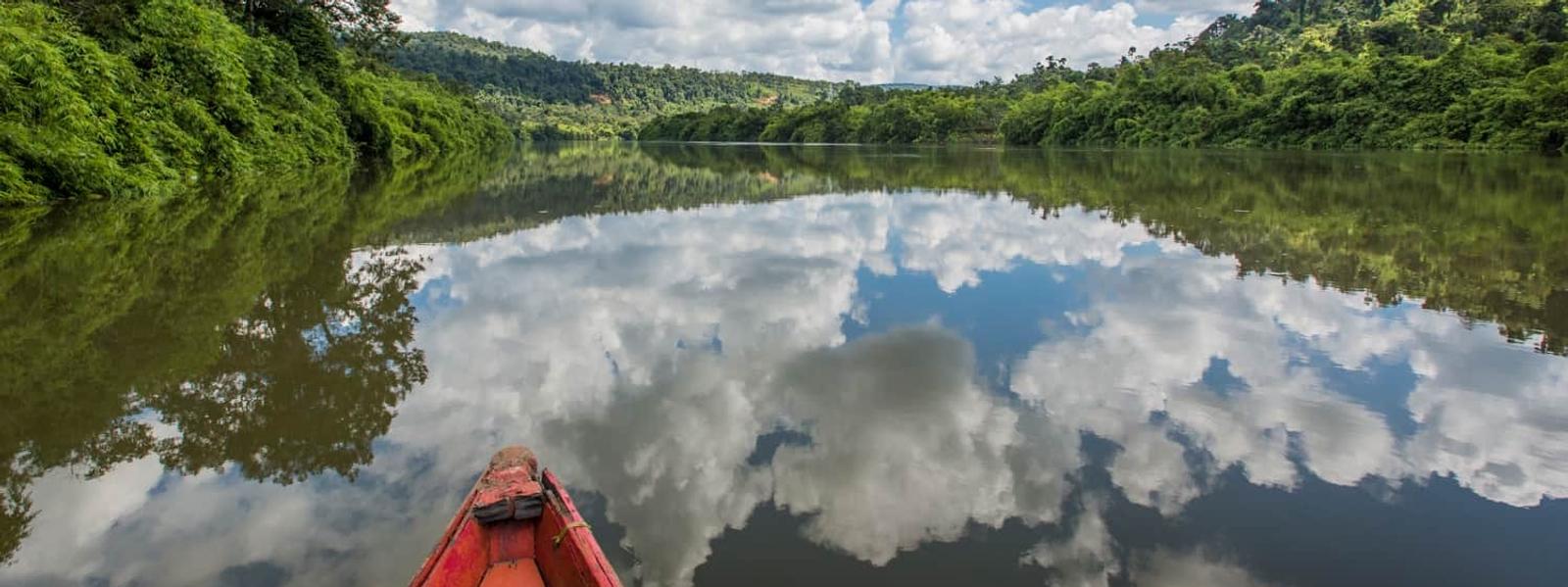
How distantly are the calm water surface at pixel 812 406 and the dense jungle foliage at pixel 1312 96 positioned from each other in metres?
41.9

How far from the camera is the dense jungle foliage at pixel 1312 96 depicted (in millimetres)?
46188

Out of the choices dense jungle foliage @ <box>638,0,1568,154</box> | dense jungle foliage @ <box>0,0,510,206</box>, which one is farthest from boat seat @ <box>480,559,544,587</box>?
dense jungle foliage @ <box>638,0,1568,154</box>

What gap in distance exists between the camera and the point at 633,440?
18.1 ft

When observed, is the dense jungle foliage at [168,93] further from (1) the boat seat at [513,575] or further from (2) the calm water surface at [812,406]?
(1) the boat seat at [513,575]

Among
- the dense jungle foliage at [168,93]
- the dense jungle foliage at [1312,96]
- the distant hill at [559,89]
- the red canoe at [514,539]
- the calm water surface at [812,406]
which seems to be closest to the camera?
the red canoe at [514,539]

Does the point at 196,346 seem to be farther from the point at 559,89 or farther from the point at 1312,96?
the point at 559,89

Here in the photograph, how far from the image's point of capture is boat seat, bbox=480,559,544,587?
3.41m

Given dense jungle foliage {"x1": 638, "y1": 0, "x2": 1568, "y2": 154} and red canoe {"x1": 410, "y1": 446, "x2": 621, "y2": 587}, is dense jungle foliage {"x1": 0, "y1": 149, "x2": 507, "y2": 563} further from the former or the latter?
dense jungle foliage {"x1": 638, "y1": 0, "x2": 1568, "y2": 154}

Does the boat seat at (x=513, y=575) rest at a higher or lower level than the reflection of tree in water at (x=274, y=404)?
lower

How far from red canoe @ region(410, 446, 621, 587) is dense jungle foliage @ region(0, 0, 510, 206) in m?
17.4

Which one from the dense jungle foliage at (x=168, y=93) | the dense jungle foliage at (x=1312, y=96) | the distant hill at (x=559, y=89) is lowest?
the dense jungle foliage at (x=1312, y=96)

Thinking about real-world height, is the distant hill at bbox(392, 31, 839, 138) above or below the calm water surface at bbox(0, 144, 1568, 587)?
above

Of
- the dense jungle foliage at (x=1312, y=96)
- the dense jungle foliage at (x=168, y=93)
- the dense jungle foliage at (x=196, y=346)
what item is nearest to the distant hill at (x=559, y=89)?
the dense jungle foliage at (x=1312, y=96)

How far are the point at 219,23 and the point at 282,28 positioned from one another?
28.2 feet
